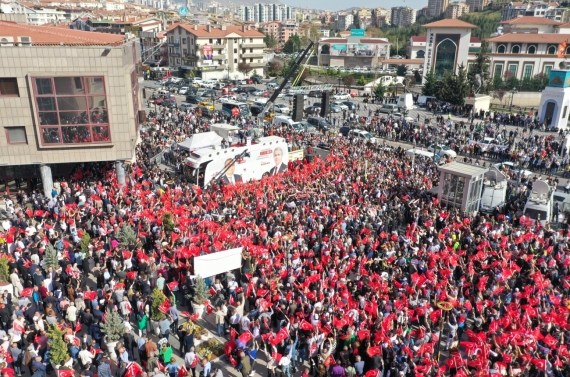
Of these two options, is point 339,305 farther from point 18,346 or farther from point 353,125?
point 353,125

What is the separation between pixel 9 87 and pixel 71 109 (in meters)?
2.85

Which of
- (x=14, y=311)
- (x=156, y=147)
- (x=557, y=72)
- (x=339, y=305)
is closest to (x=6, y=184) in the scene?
(x=156, y=147)

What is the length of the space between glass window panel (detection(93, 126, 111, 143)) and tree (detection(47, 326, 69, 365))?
43.9ft

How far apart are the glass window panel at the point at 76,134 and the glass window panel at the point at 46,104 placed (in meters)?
1.06

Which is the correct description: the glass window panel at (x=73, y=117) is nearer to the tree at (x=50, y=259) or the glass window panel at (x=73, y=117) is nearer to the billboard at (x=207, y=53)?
the tree at (x=50, y=259)

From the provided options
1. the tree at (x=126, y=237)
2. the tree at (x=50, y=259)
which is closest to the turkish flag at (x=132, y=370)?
the tree at (x=50, y=259)

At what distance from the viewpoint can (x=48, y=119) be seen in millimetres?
21328

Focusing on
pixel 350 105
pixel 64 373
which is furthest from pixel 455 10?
pixel 64 373

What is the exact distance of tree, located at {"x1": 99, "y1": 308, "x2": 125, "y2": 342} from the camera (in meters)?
11.4

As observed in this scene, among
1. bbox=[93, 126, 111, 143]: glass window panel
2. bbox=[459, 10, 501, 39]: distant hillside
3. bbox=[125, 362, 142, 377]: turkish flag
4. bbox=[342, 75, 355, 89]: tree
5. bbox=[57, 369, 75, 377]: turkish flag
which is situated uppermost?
bbox=[459, 10, 501, 39]: distant hillside

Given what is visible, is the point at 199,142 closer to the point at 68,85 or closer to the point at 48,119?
the point at 68,85

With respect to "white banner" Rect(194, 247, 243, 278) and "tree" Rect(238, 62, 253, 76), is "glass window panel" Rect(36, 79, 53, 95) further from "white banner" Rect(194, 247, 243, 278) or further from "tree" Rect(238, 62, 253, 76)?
"tree" Rect(238, 62, 253, 76)

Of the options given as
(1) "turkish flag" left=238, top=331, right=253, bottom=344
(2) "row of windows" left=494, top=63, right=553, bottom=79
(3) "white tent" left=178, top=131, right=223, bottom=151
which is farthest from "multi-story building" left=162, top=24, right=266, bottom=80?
(1) "turkish flag" left=238, top=331, right=253, bottom=344

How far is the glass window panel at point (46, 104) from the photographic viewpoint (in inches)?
827
